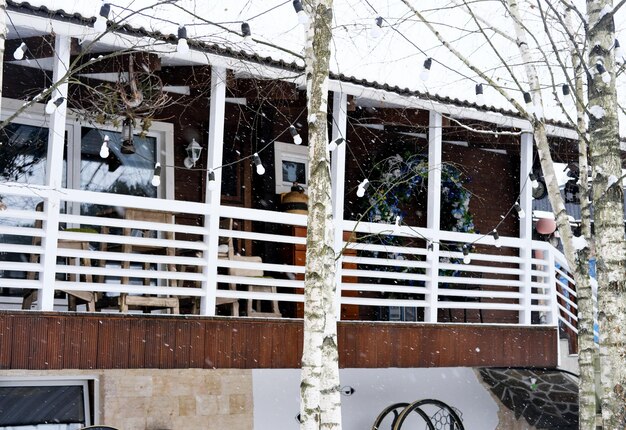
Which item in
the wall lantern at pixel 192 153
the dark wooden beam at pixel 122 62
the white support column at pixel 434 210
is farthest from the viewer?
the wall lantern at pixel 192 153

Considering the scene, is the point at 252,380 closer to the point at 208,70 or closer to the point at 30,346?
the point at 30,346

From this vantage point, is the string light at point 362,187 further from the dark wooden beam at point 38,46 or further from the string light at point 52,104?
the dark wooden beam at point 38,46

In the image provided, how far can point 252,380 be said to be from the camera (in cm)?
942

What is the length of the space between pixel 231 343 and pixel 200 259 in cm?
82

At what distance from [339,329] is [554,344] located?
3.30 m

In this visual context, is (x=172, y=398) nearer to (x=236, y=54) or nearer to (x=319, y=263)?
(x=319, y=263)

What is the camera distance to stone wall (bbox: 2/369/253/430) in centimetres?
841

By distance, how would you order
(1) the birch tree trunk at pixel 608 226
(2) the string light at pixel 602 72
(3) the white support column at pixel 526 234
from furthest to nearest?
(3) the white support column at pixel 526 234 → (2) the string light at pixel 602 72 → (1) the birch tree trunk at pixel 608 226

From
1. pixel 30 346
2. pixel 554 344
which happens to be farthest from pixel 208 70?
pixel 554 344

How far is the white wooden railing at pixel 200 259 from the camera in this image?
25.7 feet

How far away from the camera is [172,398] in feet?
28.8

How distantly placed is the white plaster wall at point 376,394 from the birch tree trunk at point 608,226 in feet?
11.3

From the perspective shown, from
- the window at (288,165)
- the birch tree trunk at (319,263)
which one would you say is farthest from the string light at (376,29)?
the window at (288,165)

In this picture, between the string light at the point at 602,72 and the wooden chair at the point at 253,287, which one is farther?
the wooden chair at the point at 253,287
